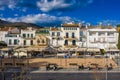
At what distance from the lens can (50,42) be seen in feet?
238

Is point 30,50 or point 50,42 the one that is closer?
point 30,50

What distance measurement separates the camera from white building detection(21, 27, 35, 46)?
2862 inches

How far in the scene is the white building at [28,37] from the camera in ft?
238

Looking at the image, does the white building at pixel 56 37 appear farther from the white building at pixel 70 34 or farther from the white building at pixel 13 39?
the white building at pixel 13 39

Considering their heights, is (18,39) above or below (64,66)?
above

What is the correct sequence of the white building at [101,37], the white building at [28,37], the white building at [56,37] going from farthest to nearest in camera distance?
1. the white building at [28,37]
2. the white building at [56,37]
3. the white building at [101,37]

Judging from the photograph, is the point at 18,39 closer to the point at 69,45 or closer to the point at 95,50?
the point at 69,45

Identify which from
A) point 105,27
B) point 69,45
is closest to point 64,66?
point 69,45

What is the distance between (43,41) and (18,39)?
6.08m

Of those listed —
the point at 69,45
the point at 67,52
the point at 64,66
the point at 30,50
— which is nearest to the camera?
the point at 64,66

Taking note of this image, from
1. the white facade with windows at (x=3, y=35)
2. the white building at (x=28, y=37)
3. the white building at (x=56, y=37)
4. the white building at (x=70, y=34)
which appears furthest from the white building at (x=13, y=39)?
the white building at (x=70, y=34)

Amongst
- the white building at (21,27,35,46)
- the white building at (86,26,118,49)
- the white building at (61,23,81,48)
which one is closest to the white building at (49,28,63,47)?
the white building at (61,23,81,48)

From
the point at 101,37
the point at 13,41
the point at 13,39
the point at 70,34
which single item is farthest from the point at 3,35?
the point at 101,37

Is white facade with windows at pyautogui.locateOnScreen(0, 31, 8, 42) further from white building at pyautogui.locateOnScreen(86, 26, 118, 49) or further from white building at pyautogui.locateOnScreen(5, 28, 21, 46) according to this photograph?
white building at pyautogui.locateOnScreen(86, 26, 118, 49)
